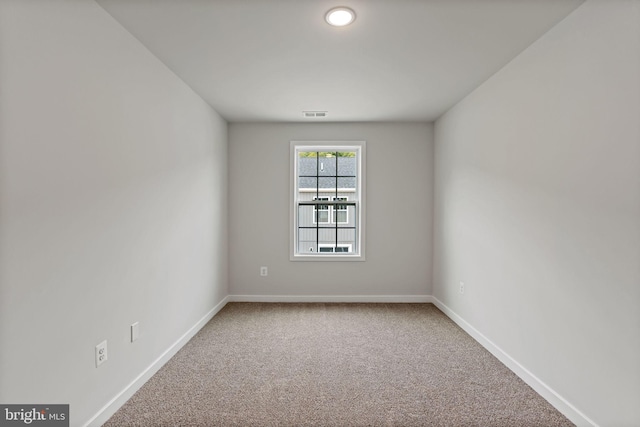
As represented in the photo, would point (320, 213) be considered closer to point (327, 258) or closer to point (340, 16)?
point (327, 258)

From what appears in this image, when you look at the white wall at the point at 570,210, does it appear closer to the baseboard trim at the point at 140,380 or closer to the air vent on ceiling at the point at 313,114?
the air vent on ceiling at the point at 313,114

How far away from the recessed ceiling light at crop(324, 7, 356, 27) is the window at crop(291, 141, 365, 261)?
2.42 meters

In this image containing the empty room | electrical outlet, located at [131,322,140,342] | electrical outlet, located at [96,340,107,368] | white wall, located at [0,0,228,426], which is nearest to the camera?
white wall, located at [0,0,228,426]

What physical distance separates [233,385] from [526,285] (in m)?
2.15

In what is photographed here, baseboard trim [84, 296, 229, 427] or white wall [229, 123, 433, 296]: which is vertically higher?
white wall [229, 123, 433, 296]

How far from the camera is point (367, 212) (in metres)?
4.28

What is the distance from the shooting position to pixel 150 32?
2.08m

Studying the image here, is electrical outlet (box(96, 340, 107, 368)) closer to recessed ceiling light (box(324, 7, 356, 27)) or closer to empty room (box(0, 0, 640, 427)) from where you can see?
empty room (box(0, 0, 640, 427))

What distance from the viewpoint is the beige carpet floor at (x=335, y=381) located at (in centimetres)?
187

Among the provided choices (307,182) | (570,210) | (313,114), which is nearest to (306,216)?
(307,182)

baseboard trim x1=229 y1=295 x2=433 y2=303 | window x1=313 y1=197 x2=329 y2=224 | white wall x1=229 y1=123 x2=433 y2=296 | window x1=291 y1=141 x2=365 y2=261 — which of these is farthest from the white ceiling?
baseboard trim x1=229 y1=295 x2=433 y2=303

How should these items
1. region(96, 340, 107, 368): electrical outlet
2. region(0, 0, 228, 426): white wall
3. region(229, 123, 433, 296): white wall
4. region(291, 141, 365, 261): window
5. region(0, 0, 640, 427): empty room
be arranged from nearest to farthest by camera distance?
region(0, 0, 228, 426): white wall
region(0, 0, 640, 427): empty room
region(96, 340, 107, 368): electrical outlet
region(229, 123, 433, 296): white wall
region(291, 141, 365, 261): window

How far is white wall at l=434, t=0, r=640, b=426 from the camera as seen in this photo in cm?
154

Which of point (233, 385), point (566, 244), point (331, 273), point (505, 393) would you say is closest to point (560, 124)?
point (566, 244)
